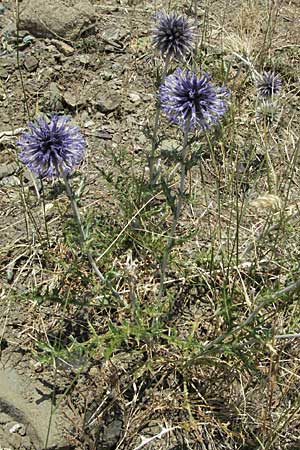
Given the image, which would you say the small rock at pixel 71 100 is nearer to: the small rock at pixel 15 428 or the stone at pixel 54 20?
the stone at pixel 54 20

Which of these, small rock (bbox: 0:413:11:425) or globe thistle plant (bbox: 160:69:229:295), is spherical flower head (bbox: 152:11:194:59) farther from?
small rock (bbox: 0:413:11:425)

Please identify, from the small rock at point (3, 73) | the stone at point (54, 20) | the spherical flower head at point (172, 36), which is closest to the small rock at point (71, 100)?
the small rock at point (3, 73)

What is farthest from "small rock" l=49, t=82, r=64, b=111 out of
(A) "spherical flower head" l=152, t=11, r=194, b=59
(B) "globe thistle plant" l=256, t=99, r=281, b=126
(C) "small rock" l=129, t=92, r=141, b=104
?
(B) "globe thistle plant" l=256, t=99, r=281, b=126

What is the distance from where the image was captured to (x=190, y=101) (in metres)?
2.06

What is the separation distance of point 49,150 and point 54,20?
6.65ft

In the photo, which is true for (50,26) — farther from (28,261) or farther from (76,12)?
(28,261)

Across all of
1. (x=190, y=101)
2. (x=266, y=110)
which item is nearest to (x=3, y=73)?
(x=266, y=110)

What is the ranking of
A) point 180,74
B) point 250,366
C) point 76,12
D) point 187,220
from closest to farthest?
point 250,366, point 180,74, point 187,220, point 76,12

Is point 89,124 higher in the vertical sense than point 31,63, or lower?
lower

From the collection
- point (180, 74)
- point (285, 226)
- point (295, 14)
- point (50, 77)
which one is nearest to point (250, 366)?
point (285, 226)

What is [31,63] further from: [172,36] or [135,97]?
[172,36]

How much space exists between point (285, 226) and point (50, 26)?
2.35 meters

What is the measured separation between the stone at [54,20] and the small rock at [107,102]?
0.59 m

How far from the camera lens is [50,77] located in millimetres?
3545
